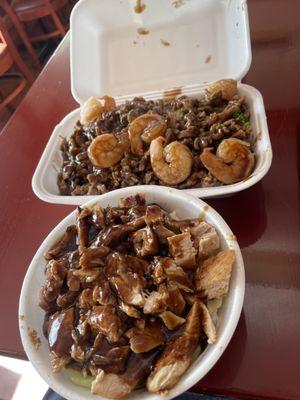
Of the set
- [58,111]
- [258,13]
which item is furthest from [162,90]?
[258,13]

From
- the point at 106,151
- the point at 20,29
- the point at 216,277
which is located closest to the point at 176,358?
the point at 216,277

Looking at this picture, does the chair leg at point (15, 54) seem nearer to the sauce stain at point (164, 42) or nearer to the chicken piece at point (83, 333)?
the sauce stain at point (164, 42)

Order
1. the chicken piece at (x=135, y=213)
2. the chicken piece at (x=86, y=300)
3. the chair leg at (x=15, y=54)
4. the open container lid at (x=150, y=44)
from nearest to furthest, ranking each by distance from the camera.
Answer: the chicken piece at (x=86, y=300), the chicken piece at (x=135, y=213), the open container lid at (x=150, y=44), the chair leg at (x=15, y=54)

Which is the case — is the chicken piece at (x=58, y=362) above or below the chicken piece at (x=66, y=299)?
below

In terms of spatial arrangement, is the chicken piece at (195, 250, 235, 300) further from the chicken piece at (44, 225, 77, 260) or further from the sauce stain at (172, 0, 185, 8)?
the sauce stain at (172, 0, 185, 8)

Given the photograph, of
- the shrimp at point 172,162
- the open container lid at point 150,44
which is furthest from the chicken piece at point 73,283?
the open container lid at point 150,44

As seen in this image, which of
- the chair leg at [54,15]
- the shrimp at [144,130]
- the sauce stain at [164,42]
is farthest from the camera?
the chair leg at [54,15]

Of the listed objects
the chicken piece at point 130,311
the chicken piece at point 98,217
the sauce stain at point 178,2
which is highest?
the sauce stain at point 178,2

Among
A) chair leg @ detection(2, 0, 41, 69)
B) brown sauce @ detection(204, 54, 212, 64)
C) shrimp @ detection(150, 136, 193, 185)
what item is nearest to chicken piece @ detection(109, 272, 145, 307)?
shrimp @ detection(150, 136, 193, 185)

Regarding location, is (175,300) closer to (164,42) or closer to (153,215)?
(153,215)
